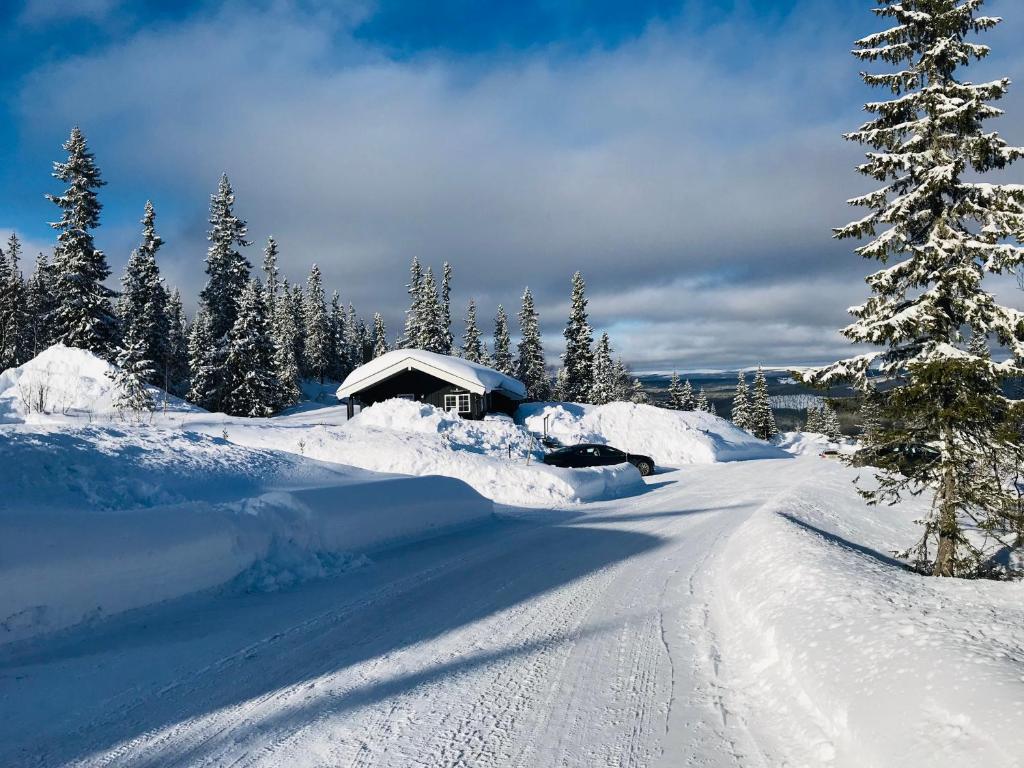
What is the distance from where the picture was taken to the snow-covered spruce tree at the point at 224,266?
4500 centimetres

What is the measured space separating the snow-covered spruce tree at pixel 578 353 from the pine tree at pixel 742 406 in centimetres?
1934

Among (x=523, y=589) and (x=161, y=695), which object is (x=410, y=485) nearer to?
(x=523, y=589)

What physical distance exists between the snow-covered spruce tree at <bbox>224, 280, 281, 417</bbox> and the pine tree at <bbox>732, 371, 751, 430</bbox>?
47.1 m

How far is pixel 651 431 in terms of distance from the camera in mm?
36344

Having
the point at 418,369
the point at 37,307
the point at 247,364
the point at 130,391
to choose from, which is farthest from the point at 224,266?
the point at 37,307

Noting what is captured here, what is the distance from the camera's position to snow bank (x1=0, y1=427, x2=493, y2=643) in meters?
5.46

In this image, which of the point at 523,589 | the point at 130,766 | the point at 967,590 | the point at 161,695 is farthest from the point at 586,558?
the point at 130,766

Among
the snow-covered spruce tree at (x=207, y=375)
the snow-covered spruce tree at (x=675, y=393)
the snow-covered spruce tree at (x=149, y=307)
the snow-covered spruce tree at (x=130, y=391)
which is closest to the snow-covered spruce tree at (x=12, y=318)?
the snow-covered spruce tree at (x=149, y=307)

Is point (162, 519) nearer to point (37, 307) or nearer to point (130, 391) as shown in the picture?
point (130, 391)

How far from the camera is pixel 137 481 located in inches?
341

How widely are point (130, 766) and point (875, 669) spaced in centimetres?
480

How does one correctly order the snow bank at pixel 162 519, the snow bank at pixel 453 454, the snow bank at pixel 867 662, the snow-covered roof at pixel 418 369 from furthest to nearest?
the snow-covered roof at pixel 418 369 < the snow bank at pixel 453 454 < the snow bank at pixel 162 519 < the snow bank at pixel 867 662

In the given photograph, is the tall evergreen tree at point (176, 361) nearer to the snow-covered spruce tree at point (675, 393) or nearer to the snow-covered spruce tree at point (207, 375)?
the snow-covered spruce tree at point (207, 375)

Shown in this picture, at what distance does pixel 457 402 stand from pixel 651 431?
40.6ft
